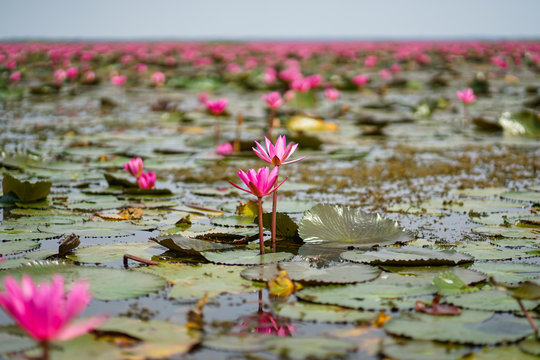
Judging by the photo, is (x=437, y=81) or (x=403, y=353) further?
(x=437, y=81)

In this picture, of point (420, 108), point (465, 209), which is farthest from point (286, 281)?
point (420, 108)

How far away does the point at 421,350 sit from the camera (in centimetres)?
128

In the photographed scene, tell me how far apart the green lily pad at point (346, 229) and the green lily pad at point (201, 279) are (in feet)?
1.20

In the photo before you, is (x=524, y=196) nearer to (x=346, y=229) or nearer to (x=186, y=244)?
(x=346, y=229)

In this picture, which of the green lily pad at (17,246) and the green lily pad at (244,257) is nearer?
the green lily pad at (244,257)

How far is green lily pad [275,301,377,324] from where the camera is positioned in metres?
1.44

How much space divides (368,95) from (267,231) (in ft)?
24.2

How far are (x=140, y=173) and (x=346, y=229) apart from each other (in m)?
1.16

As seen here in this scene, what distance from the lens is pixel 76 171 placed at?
3.64 m

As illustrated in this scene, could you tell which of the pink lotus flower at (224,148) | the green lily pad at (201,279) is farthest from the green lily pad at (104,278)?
the pink lotus flower at (224,148)

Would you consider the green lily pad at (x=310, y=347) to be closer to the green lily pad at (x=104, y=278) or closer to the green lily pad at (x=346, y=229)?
the green lily pad at (x=104, y=278)

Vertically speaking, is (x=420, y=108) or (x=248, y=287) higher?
(x=420, y=108)

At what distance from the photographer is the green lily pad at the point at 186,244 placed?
1917 mm

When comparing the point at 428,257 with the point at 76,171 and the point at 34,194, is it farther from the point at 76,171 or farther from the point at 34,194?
the point at 76,171
